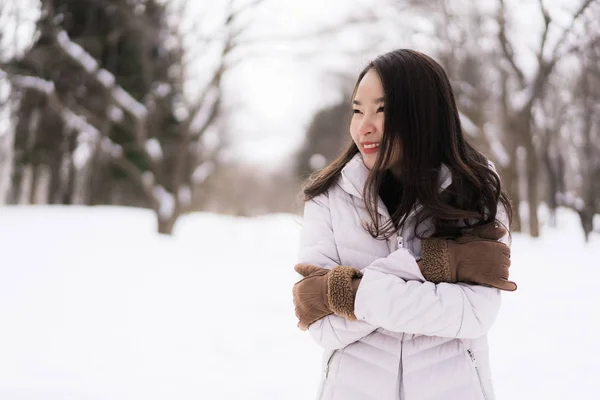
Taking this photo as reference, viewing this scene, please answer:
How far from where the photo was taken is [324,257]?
4.89 feet

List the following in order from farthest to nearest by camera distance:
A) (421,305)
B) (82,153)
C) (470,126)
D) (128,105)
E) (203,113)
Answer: (82,153) < (470,126) < (203,113) < (128,105) < (421,305)

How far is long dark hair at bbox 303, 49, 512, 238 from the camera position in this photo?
1449mm

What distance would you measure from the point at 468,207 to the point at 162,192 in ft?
32.4

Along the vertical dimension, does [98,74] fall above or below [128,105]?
above

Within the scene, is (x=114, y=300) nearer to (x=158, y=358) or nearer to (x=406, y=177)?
(x=158, y=358)

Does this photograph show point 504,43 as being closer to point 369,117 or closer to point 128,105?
point 128,105

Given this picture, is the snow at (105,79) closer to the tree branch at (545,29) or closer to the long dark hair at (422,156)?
the tree branch at (545,29)

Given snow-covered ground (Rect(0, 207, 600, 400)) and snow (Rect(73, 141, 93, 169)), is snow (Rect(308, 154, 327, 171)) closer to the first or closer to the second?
snow (Rect(73, 141, 93, 169))

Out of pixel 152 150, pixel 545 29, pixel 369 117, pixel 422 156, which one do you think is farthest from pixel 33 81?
pixel 422 156

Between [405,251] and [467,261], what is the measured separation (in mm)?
172

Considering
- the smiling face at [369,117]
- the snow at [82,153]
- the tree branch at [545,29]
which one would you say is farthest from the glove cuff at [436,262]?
the snow at [82,153]

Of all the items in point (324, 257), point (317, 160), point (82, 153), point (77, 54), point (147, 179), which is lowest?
point (324, 257)

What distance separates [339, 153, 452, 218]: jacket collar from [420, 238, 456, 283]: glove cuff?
17cm

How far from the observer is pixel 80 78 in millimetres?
16859
